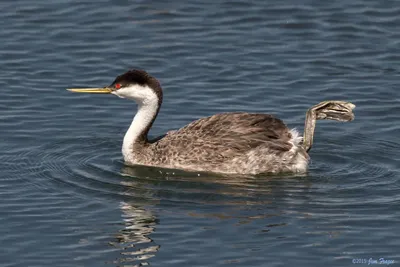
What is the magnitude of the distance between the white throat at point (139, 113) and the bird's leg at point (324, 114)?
1.99 meters

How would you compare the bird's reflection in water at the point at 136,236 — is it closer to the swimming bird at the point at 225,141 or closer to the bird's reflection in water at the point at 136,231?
the bird's reflection in water at the point at 136,231

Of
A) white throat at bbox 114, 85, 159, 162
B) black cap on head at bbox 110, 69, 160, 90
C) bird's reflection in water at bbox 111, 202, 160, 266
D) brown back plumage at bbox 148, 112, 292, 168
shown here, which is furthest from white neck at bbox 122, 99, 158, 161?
bird's reflection in water at bbox 111, 202, 160, 266

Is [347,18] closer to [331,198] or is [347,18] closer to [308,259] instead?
[331,198]

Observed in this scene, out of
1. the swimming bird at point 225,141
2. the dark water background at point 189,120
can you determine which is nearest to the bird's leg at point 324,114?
the swimming bird at point 225,141

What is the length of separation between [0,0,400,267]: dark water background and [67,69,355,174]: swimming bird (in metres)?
0.27

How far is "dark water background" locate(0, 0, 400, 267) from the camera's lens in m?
12.4

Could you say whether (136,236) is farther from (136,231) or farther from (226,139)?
(226,139)

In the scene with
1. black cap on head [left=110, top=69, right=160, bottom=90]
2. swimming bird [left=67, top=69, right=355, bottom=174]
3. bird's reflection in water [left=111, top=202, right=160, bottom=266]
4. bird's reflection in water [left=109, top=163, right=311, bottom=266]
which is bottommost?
bird's reflection in water [left=111, top=202, right=160, bottom=266]

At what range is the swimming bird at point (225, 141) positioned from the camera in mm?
14852

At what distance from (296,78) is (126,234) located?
615cm

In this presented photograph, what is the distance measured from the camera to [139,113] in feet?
50.8

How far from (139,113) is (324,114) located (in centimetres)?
243

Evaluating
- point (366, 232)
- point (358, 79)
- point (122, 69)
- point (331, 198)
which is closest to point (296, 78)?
point (358, 79)

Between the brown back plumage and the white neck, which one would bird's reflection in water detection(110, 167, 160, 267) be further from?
the white neck
